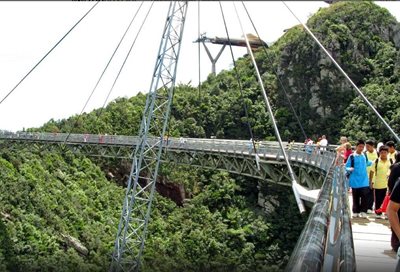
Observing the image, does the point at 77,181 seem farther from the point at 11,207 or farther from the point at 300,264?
the point at 300,264

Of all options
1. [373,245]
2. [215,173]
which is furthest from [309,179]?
[215,173]

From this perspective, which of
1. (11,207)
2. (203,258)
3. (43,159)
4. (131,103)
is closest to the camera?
(11,207)

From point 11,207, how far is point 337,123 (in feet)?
93.3

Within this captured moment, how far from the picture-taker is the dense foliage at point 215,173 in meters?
26.9

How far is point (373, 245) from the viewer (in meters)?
5.42

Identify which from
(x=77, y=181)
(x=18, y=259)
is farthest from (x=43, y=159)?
(x=18, y=259)

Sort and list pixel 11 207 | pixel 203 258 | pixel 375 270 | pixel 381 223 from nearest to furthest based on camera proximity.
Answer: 1. pixel 375 270
2. pixel 381 223
3. pixel 11 207
4. pixel 203 258

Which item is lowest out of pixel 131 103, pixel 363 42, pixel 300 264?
pixel 300 264

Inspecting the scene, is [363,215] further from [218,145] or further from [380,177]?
[218,145]

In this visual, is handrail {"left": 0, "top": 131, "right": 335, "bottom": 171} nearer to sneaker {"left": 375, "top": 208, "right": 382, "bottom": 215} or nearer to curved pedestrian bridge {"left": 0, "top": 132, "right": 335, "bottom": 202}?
curved pedestrian bridge {"left": 0, "top": 132, "right": 335, "bottom": 202}

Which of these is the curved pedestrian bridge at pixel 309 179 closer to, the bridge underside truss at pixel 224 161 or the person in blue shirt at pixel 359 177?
the bridge underside truss at pixel 224 161

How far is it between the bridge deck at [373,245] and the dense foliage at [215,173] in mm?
18697

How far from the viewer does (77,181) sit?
117 feet

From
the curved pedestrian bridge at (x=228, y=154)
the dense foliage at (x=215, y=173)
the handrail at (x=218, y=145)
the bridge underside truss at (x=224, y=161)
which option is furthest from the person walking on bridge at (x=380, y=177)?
the dense foliage at (x=215, y=173)
